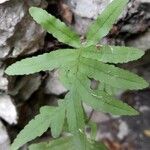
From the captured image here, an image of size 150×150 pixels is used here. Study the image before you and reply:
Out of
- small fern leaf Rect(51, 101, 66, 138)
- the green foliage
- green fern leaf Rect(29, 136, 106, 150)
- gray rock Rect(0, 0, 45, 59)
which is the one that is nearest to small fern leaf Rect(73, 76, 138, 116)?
the green foliage

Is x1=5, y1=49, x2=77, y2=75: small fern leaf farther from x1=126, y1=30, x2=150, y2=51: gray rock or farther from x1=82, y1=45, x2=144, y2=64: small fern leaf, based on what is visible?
x1=126, y1=30, x2=150, y2=51: gray rock

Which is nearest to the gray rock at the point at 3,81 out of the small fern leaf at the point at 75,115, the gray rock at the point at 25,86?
the gray rock at the point at 25,86

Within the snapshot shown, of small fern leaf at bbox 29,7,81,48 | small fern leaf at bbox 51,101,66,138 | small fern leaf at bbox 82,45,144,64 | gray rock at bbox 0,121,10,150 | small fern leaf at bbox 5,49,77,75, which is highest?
small fern leaf at bbox 29,7,81,48

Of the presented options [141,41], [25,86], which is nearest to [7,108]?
[25,86]

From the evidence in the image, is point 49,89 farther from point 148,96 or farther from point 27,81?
point 148,96

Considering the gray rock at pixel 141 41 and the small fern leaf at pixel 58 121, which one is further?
the gray rock at pixel 141 41

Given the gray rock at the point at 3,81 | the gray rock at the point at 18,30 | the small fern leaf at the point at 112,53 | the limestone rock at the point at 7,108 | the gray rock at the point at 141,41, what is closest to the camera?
the small fern leaf at the point at 112,53

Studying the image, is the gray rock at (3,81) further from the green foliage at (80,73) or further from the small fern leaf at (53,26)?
the small fern leaf at (53,26)
